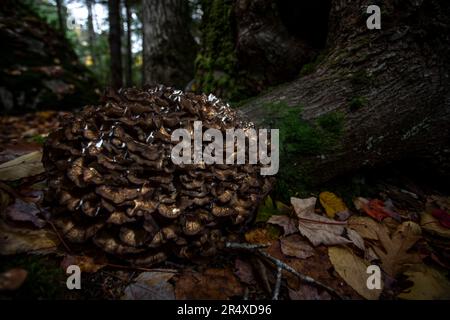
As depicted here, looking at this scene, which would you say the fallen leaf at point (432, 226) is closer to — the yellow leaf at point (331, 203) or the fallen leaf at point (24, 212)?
the yellow leaf at point (331, 203)

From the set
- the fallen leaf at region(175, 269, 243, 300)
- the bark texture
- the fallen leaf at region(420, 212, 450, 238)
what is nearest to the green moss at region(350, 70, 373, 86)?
the fallen leaf at region(420, 212, 450, 238)

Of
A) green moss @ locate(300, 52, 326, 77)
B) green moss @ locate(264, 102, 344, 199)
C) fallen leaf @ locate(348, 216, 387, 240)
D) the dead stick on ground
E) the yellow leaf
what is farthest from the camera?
green moss @ locate(300, 52, 326, 77)

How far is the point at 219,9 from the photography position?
4.20 metres

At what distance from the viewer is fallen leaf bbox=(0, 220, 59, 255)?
177 centimetres

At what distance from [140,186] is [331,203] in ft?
5.74

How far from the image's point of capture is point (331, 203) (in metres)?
Answer: 2.65

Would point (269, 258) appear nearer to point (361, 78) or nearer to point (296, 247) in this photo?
point (296, 247)

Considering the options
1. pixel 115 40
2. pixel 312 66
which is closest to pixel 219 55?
pixel 312 66

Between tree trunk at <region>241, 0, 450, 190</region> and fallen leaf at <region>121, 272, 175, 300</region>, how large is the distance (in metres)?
1.49

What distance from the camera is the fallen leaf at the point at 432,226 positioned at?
2473 mm

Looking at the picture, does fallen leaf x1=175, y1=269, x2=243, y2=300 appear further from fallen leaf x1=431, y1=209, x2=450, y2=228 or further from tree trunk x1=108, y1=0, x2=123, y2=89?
tree trunk x1=108, y1=0, x2=123, y2=89

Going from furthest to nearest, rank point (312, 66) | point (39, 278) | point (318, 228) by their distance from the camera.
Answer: point (312, 66) → point (318, 228) → point (39, 278)

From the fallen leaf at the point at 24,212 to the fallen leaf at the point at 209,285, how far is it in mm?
1123

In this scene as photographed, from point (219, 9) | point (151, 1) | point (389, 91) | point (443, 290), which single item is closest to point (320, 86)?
point (389, 91)
